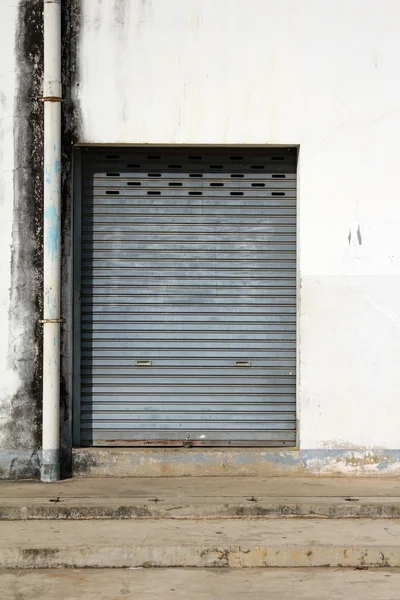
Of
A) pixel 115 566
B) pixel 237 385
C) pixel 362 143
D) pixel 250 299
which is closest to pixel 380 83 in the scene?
pixel 362 143

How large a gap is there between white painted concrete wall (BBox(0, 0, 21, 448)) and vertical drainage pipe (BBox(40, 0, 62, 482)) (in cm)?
37

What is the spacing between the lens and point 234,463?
899cm

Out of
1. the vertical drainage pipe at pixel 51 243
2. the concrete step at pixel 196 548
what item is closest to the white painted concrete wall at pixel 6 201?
the vertical drainage pipe at pixel 51 243

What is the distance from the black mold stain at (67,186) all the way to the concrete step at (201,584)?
2589 mm

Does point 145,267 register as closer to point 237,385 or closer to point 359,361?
point 237,385

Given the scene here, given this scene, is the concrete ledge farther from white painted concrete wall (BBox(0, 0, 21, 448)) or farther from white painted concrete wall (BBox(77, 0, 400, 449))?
white painted concrete wall (BBox(0, 0, 21, 448))

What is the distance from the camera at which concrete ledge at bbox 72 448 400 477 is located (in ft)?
29.5

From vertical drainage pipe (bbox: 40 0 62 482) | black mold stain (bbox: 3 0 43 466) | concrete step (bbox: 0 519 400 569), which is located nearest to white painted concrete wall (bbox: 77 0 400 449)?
vertical drainage pipe (bbox: 40 0 62 482)

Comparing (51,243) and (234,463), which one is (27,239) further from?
(234,463)

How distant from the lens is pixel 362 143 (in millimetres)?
9047

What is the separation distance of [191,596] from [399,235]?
4456 millimetres

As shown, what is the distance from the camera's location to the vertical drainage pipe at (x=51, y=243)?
8750 mm

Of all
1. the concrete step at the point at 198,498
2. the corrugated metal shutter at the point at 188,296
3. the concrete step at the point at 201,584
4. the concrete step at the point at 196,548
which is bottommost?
the concrete step at the point at 201,584

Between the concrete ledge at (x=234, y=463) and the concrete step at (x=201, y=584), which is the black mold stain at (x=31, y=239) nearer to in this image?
the concrete ledge at (x=234, y=463)
